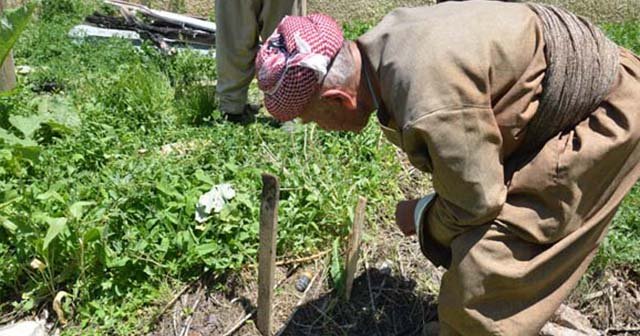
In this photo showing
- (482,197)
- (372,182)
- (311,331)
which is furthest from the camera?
(372,182)

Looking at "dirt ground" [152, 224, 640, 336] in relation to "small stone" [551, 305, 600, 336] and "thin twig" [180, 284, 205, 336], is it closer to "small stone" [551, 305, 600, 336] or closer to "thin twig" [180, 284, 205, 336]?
"thin twig" [180, 284, 205, 336]

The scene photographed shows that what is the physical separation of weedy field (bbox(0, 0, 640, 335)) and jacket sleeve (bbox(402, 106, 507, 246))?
3.61ft

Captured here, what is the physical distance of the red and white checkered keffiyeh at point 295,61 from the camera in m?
1.76

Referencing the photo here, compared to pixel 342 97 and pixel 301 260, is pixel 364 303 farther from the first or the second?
pixel 342 97

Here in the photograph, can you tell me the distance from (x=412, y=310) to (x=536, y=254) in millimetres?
922

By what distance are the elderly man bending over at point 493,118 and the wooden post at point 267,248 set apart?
44cm

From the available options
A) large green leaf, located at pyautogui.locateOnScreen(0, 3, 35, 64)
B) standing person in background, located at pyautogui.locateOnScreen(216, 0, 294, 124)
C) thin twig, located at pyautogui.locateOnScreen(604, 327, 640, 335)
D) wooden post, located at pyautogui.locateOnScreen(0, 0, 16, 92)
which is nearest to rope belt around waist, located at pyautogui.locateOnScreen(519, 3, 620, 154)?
thin twig, located at pyautogui.locateOnScreen(604, 327, 640, 335)

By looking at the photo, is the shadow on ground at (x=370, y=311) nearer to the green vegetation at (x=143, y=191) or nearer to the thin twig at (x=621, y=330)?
the green vegetation at (x=143, y=191)

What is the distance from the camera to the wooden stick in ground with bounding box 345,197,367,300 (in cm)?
254

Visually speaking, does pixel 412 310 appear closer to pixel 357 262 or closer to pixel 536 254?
pixel 357 262

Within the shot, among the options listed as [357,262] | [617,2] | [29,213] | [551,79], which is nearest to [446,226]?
[551,79]

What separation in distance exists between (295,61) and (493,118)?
23.1 inches

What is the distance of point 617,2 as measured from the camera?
20.5 ft

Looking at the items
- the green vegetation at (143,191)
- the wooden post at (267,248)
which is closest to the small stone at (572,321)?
the green vegetation at (143,191)
